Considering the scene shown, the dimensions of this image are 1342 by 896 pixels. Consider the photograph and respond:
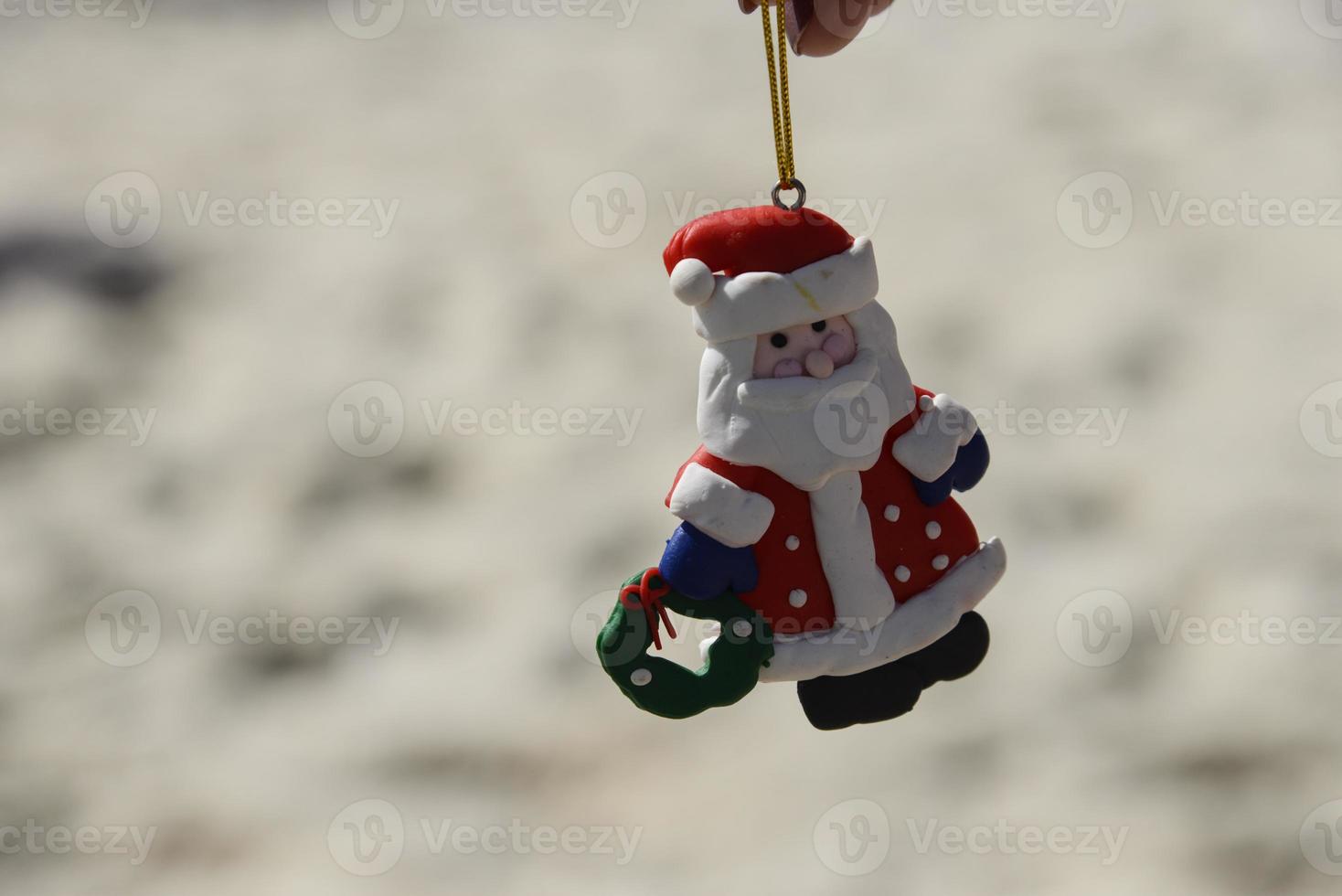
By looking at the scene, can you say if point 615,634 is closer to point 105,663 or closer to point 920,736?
point 920,736

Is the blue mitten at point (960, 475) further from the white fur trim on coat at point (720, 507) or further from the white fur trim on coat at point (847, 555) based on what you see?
the white fur trim on coat at point (720, 507)

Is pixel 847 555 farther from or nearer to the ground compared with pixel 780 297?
nearer to the ground

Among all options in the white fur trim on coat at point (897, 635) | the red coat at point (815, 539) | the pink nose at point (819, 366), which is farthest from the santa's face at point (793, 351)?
the white fur trim on coat at point (897, 635)

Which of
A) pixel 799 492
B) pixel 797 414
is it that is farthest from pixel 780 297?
pixel 799 492

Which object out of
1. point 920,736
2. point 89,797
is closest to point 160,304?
point 89,797

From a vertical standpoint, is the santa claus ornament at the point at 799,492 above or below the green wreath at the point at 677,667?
above

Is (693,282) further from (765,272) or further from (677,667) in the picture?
(677,667)
